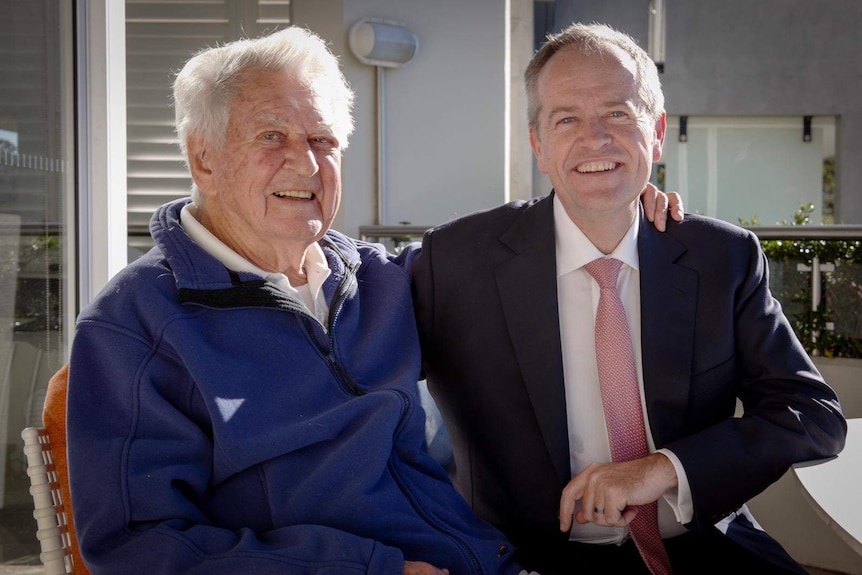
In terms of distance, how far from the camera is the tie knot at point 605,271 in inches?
78.4

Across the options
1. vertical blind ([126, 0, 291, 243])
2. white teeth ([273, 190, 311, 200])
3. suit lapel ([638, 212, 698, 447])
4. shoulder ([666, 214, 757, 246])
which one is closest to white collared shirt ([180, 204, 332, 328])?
white teeth ([273, 190, 311, 200])

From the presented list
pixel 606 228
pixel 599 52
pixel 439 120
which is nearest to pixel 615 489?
pixel 606 228

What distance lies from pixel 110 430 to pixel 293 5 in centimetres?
471

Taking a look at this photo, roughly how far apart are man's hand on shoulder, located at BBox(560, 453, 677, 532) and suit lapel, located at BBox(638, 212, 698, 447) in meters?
0.17

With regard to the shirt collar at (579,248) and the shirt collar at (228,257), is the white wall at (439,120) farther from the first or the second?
the shirt collar at (228,257)

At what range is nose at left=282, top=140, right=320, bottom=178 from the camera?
177cm

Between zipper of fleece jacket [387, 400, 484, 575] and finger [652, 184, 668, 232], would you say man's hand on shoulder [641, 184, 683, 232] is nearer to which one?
finger [652, 184, 668, 232]

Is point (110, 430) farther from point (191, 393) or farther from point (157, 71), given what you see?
point (157, 71)

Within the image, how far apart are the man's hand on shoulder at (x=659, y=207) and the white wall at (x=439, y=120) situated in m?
4.35

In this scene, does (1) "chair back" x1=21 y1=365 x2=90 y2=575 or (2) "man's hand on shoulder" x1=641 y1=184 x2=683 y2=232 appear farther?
(2) "man's hand on shoulder" x1=641 y1=184 x2=683 y2=232

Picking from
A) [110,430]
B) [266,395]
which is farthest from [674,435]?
[110,430]

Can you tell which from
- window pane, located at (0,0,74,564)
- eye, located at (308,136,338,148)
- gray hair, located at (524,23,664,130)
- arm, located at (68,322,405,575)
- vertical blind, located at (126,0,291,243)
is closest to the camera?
arm, located at (68,322,405,575)

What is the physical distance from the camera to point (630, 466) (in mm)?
1787

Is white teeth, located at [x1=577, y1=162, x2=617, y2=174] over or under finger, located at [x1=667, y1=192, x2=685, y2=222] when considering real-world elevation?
over
